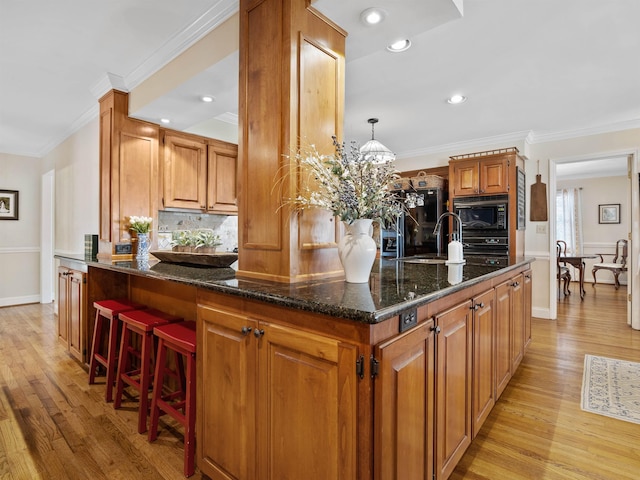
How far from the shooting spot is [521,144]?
4.86 meters

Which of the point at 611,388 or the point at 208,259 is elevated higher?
the point at 208,259

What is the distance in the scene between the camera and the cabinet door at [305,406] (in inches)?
41.6

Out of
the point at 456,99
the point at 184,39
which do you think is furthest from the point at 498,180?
the point at 184,39

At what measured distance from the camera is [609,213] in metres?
7.93

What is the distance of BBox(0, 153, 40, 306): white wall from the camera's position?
18.1 ft

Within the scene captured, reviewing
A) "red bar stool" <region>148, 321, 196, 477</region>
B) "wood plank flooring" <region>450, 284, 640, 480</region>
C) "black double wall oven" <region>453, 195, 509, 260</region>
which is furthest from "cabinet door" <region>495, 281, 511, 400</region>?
"black double wall oven" <region>453, 195, 509, 260</region>

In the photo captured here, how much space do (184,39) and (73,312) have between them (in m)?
2.58

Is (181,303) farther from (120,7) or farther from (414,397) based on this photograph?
(120,7)

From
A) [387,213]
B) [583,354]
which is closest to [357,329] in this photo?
[387,213]

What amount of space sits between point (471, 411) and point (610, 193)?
8729mm

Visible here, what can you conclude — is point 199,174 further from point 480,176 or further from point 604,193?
point 604,193

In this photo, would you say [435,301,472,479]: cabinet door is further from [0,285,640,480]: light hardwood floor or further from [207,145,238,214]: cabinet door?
[207,145,238,214]: cabinet door

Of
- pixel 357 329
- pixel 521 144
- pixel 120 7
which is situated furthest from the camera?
pixel 521 144

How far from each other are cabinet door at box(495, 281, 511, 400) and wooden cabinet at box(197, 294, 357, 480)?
1.48 m
